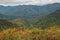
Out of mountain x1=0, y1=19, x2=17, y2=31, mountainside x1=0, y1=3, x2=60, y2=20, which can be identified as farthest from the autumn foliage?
mountainside x1=0, y1=3, x2=60, y2=20

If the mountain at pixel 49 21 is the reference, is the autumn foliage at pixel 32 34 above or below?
below

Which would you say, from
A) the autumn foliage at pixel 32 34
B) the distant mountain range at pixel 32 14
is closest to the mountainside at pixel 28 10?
the distant mountain range at pixel 32 14

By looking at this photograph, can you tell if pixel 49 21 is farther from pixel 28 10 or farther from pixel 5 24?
pixel 5 24

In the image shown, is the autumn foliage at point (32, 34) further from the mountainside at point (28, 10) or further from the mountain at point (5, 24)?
the mountainside at point (28, 10)

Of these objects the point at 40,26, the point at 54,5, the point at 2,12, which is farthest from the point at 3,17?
the point at 54,5

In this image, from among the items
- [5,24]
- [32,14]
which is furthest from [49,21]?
[5,24]

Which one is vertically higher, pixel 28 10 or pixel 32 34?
pixel 28 10
